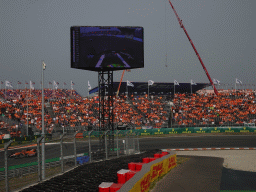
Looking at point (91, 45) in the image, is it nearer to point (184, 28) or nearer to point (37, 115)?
point (37, 115)

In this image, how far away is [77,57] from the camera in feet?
70.6

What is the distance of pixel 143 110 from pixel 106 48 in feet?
108

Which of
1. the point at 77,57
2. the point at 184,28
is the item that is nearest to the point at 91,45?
the point at 77,57

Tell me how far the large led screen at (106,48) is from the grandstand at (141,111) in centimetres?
1831

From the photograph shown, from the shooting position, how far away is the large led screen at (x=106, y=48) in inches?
853

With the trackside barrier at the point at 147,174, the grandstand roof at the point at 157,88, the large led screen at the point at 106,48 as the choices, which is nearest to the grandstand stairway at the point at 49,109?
the grandstand roof at the point at 157,88

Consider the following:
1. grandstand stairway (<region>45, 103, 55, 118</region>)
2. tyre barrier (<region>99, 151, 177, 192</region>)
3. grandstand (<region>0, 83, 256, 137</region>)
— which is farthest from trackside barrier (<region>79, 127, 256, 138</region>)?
tyre barrier (<region>99, 151, 177, 192</region>)

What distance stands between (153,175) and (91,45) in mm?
12097

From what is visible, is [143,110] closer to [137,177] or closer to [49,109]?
[49,109]

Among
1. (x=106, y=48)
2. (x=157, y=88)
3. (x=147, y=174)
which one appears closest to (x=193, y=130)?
(x=157, y=88)

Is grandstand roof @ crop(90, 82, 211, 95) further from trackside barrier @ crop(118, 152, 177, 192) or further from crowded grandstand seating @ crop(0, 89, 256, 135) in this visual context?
trackside barrier @ crop(118, 152, 177, 192)

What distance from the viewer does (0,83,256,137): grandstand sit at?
4334 centimetres

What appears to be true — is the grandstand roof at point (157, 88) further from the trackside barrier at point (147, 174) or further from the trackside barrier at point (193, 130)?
the trackside barrier at point (147, 174)

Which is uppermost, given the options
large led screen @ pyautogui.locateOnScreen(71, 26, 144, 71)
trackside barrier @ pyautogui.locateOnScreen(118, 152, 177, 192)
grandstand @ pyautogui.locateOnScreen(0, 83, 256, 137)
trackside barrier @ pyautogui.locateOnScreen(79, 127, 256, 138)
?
large led screen @ pyautogui.locateOnScreen(71, 26, 144, 71)
